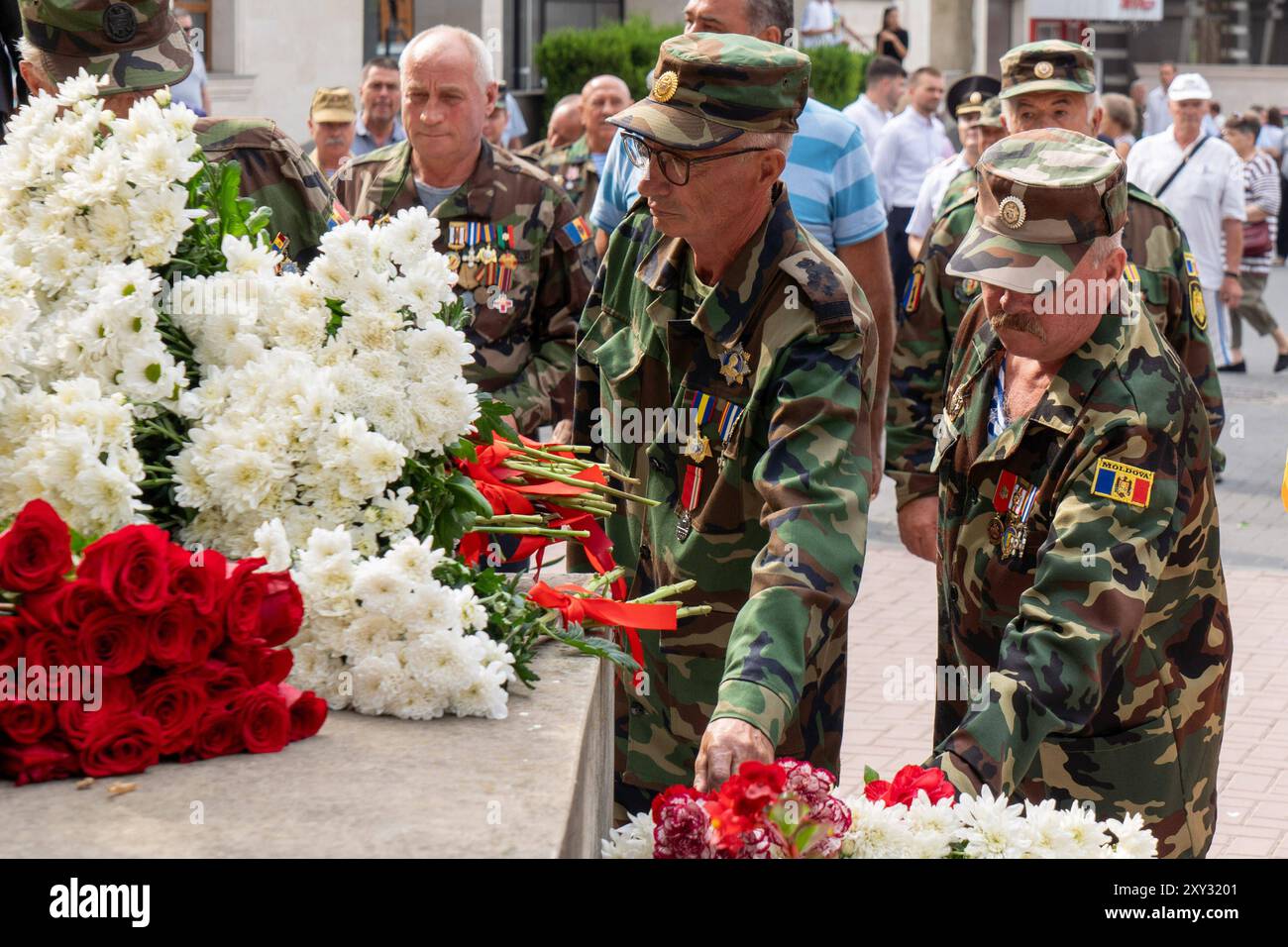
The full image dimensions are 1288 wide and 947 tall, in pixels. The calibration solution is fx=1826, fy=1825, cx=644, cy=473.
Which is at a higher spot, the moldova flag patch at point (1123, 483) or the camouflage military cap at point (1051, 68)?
the camouflage military cap at point (1051, 68)

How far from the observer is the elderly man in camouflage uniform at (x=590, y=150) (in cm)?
1158

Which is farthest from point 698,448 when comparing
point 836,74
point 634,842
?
point 836,74

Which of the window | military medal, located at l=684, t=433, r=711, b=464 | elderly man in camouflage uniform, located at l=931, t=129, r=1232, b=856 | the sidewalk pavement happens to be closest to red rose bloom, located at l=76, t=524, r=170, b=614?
elderly man in camouflage uniform, located at l=931, t=129, r=1232, b=856

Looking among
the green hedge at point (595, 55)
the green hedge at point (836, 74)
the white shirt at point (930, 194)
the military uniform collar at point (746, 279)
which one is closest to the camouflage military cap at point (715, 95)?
the military uniform collar at point (746, 279)

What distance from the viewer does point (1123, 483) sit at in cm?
324

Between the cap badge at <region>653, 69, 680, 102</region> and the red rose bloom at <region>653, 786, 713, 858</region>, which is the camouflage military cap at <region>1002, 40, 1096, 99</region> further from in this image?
the red rose bloom at <region>653, 786, 713, 858</region>

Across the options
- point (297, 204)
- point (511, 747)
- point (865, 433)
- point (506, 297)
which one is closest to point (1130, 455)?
point (865, 433)

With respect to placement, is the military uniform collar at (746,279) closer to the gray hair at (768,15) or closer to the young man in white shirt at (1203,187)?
the gray hair at (768,15)

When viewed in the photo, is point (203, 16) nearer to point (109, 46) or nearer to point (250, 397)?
point (109, 46)

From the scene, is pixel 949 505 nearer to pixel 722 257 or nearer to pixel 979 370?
pixel 979 370

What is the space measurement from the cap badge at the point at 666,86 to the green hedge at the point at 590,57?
21861mm

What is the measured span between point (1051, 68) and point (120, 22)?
12.2 feet

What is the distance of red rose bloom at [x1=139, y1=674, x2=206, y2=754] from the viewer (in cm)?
214

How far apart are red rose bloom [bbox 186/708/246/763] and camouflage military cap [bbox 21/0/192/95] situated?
2.04m
